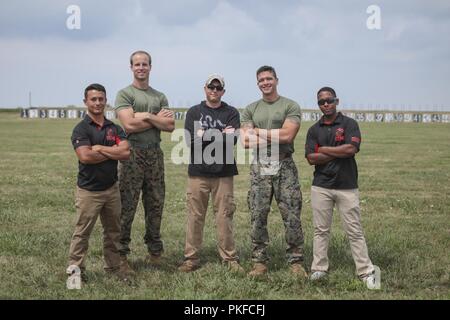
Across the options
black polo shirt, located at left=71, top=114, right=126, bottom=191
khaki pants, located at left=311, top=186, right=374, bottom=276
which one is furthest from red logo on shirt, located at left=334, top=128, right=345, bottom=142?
black polo shirt, located at left=71, top=114, right=126, bottom=191

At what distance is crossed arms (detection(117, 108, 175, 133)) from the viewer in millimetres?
6598

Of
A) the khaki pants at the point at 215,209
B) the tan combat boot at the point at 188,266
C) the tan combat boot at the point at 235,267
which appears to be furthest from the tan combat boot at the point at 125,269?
the tan combat boot at the point at 235,267

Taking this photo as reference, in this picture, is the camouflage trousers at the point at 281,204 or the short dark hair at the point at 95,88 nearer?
the short dark hair at the point at 95,88

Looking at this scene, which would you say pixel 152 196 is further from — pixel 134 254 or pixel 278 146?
pixel 278 146

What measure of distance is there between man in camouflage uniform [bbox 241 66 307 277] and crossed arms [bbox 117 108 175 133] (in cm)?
102

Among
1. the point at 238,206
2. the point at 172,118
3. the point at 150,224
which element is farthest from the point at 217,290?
the point at 238,206

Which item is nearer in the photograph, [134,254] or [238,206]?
[134,254]

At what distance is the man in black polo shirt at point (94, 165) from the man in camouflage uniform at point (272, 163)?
5.48 ft

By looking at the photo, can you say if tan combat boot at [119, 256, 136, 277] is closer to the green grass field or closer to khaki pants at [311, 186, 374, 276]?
the green grass field

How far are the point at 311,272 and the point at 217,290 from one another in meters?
1.35

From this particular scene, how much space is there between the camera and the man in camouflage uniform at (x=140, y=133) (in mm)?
6672

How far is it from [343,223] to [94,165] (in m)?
3.13

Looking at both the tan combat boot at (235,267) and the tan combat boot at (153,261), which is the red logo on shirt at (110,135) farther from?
the tan combat boot at (235,267)
